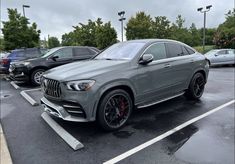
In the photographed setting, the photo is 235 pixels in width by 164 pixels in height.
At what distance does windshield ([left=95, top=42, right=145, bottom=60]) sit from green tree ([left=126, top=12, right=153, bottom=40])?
2952 centimetres

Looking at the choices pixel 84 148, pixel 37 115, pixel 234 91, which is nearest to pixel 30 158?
pixel 84 148

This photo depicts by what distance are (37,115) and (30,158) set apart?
2027 mm

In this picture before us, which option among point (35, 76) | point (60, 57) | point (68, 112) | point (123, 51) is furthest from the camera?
point (60, 57)

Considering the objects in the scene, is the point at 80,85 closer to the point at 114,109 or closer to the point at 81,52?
the point at 114,109

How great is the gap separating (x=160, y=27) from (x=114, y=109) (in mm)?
34583

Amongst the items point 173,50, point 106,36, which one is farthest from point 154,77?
point 106,36

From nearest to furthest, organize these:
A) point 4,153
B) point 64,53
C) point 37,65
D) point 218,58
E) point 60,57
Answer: point 4,153 → point 37,65 → point 60,57 → point 64,53 → point 218,58

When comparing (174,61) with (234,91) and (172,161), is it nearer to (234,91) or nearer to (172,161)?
(172,161)

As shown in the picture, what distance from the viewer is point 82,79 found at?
144 inches

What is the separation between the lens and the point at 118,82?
13.0 feet

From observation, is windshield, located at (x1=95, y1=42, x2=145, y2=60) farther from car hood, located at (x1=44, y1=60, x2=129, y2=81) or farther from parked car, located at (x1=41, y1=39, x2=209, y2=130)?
car hood, located at (x1=44, y1=60, x2=129, y2=81)

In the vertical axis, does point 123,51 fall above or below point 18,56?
below

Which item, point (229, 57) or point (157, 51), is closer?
point (157, 51)

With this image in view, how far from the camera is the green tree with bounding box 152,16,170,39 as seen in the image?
36.2 m
